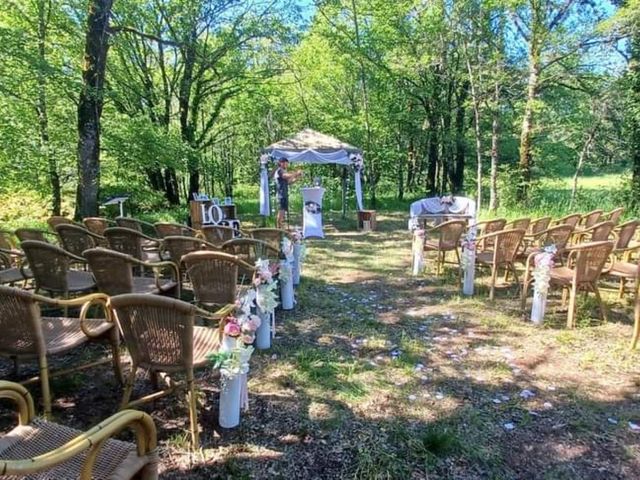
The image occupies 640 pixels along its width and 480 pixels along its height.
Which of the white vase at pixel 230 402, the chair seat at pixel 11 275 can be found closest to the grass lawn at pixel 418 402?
Answer: the white vase at pixel 230 402

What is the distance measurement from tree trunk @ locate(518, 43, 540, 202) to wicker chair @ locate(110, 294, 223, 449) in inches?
423

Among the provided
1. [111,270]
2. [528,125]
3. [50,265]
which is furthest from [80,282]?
[528,125]

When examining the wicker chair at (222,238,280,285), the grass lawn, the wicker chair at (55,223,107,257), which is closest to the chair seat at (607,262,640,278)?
the grass lawn

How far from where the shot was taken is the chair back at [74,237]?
4000mm

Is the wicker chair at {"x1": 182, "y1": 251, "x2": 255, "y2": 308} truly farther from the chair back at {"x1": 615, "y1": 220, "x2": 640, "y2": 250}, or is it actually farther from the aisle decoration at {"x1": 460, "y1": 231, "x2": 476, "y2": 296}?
the chair back at {"x1": 615, "y1": 220, "x2": 640, "y2": 250}

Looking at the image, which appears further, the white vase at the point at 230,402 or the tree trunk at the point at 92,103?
the tree trunk at the point at 92,103

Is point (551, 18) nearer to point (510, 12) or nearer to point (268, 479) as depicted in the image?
point (510, 12)

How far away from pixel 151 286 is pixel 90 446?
2654 mm

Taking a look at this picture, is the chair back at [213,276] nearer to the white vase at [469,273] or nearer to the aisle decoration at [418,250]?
the white vase at [469,273]

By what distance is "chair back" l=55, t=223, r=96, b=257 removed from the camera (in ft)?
13.1

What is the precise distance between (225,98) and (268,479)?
12.7m

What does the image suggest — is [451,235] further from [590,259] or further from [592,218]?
[592,218]

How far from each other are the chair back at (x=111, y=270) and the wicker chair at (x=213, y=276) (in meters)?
0.40

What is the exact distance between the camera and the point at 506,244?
4.64m
